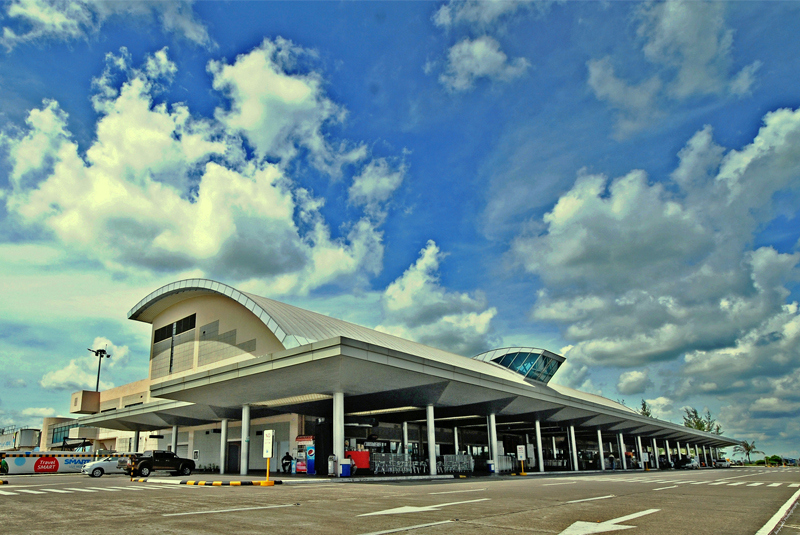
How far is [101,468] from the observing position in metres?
37.3

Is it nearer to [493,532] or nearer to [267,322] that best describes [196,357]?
[267,322]

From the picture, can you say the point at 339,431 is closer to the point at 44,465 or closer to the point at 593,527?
the point at 593,527

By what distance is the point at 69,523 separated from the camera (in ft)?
29.8

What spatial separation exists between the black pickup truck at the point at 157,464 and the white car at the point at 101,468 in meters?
5.52

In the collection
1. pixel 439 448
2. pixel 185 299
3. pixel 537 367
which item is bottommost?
pixel 439 448

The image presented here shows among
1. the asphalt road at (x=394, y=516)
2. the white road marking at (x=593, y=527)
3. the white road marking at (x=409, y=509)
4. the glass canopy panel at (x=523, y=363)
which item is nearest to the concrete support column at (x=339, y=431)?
the asphalt road at (x=394, y=516)

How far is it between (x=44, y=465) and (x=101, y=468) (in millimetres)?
10806

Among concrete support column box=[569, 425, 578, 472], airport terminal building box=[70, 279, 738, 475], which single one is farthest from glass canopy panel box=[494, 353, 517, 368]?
concrete support column box=[569, 425, 578, 472]

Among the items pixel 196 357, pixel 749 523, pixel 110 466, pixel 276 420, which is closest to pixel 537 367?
pixel 276 420

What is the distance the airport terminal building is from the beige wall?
0.40ft

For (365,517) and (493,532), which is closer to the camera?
(493,532)

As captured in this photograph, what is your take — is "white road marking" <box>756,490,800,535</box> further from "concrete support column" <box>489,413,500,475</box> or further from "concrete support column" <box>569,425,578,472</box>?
"concrete support column" <box>569,425,578,472</box>

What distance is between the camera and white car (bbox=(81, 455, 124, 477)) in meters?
36.8

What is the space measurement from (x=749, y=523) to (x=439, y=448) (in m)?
51.3
